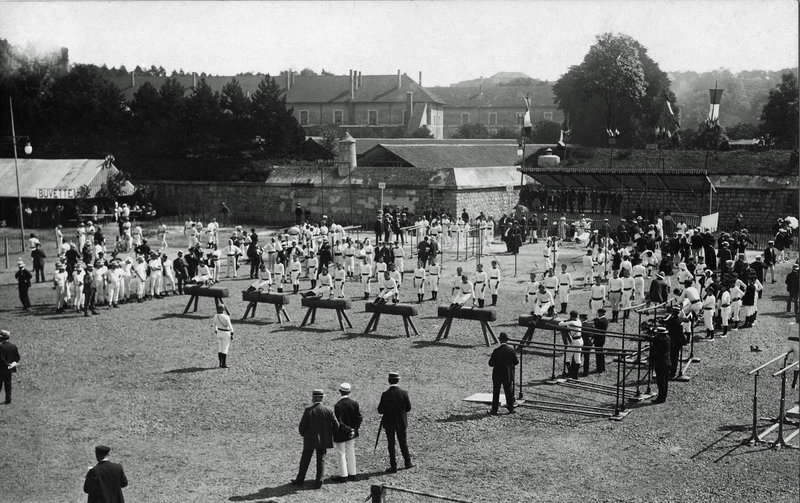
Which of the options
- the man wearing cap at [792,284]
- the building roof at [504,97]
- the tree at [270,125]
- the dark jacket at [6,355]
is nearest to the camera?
the dark jacket at [6,355]

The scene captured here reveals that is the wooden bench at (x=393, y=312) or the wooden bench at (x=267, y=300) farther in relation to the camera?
the wooden bench at (x=267, y=300)

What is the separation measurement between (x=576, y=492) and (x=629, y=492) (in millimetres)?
743

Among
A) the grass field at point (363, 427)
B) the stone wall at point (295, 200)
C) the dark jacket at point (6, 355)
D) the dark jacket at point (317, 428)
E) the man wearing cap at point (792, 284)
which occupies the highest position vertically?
the stone wall at point (295, 200)

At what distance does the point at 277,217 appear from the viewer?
1996 inches

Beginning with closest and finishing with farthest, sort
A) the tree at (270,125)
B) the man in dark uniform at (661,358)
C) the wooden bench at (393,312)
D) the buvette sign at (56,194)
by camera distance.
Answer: the man in dark uniform at (661,358), the wooden bench at (393,312), the buvette sign at (56,194), the tree at (270,125)

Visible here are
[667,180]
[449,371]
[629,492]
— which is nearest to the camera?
[629,492]

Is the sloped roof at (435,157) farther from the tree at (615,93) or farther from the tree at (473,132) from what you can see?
the tree at (473,132)

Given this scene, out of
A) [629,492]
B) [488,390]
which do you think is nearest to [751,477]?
[629,492]

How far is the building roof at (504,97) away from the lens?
324 feet

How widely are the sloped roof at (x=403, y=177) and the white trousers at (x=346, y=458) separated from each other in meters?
32.6

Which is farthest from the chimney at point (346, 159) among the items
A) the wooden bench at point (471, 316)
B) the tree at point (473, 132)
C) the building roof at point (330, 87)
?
the building roof at point (330, 87)

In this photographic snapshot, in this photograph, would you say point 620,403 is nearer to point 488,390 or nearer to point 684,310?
point 488,390

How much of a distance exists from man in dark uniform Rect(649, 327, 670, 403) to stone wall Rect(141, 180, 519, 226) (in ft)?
95.7

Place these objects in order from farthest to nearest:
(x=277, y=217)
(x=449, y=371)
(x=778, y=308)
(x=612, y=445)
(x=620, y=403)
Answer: (x=277, y=217), (x=778, y=308), (x=449, y=371), (x=620, y=403), (x=612, y=445)
